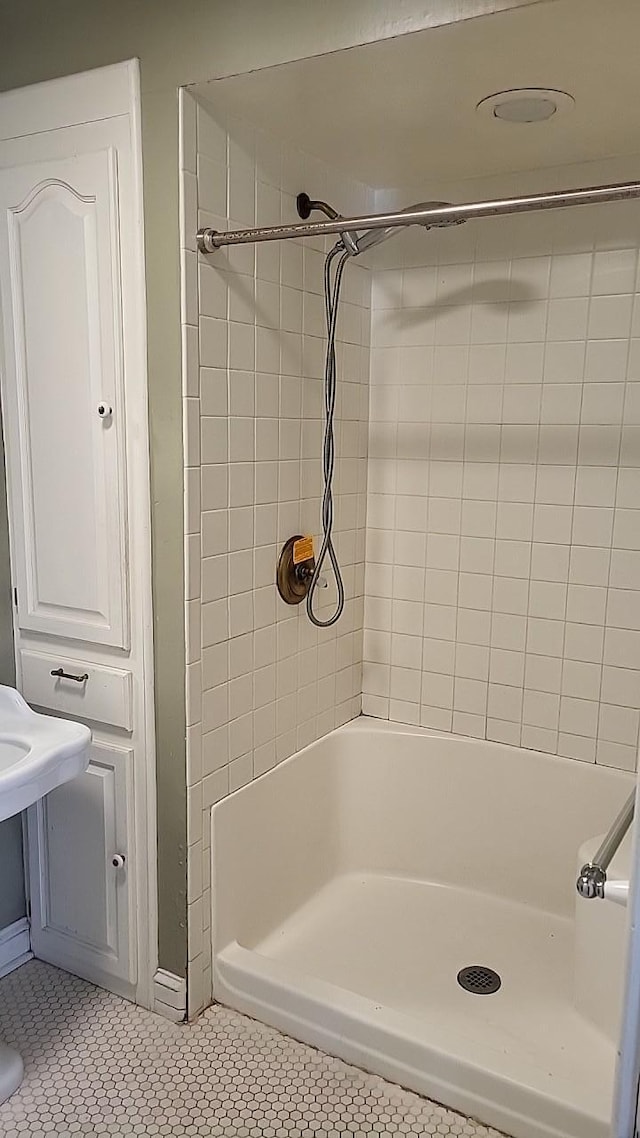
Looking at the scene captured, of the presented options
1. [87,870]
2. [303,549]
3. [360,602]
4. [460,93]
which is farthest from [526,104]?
[87,870]

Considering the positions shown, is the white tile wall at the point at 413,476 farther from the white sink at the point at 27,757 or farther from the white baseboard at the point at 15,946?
the white baseboard at the point at 15,946

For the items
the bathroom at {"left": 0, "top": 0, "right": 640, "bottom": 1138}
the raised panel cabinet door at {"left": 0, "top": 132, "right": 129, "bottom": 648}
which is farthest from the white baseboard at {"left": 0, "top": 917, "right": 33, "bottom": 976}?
the raised panel cabinet door at {"left": 0, "top": 132, "right": 129, "bottom": 648}

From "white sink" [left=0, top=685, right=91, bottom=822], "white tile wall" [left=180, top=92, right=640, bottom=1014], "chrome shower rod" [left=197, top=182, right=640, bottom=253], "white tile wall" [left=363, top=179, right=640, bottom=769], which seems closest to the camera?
"chrome shower rod" [left=197, top=182, right=640, bottom=253]

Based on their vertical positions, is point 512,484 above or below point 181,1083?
above

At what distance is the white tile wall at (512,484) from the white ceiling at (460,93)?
238 mm

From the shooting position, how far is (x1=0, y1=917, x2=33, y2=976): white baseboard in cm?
222

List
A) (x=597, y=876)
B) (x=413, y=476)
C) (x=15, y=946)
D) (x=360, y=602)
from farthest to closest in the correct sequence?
(x=360, y=602)
(x=413, y=476)
(x=15, y=946)
(x=597, y=876)

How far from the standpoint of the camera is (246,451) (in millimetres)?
1998

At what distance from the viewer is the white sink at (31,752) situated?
165cm

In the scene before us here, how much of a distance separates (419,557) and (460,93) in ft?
4.03

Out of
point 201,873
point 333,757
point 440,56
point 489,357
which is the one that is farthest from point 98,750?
point 440,56

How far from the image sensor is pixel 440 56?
5.11ft

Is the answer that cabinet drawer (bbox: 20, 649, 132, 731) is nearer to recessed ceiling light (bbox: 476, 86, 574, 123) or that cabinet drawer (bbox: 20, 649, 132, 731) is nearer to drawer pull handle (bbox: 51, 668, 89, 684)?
drawer pull handle (bbox: 51, 668, 89, 684)

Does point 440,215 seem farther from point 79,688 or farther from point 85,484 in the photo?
point 79,688
